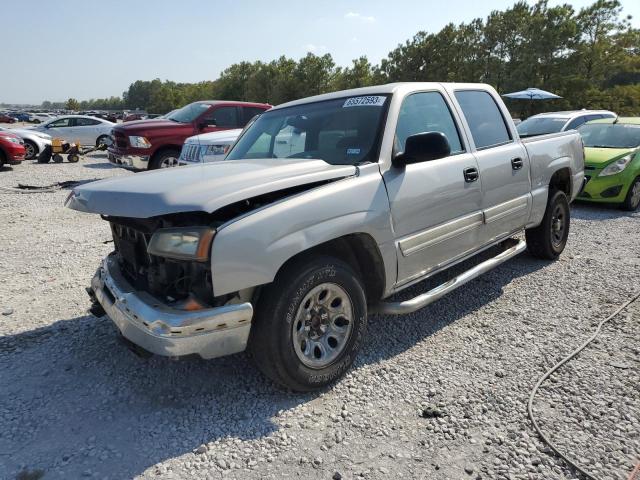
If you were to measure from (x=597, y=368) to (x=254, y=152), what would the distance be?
9.88ft

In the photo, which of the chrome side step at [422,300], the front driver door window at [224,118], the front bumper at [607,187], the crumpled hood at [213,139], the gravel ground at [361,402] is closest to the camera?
the gravel ground at [361,402]

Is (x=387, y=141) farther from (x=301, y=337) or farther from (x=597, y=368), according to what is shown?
(x=597, y=368)

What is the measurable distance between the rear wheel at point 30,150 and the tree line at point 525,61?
28.8 m

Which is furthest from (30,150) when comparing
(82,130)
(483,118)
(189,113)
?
(483,118)

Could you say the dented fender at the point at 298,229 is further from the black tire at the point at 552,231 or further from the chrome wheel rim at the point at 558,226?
the chrome wheel rim at the point at 558,226

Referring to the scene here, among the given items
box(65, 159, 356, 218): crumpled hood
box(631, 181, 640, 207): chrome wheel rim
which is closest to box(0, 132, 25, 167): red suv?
box(65, 159, 356, 218): crumpled hood

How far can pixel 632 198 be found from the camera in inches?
326

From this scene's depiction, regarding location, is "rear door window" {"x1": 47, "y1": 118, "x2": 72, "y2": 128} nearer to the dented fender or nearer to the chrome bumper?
the chrome bumper

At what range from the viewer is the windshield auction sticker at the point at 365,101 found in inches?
135

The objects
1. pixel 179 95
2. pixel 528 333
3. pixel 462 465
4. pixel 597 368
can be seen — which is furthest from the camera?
pixel 179 95

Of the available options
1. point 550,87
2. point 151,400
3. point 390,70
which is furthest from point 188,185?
point 390,70

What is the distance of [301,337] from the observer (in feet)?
9.23

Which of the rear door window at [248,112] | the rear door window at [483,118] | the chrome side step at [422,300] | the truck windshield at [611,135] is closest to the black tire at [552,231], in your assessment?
the rear door window at [483,118]

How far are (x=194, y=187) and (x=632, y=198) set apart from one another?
8464 mm
